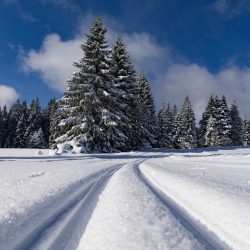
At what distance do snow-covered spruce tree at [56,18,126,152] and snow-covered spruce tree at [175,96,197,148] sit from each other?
28.1 m

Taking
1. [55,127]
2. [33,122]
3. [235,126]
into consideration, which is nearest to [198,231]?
[55,127]

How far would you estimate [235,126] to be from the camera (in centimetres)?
5369

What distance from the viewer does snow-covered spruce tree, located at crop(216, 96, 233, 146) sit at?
1901 inches

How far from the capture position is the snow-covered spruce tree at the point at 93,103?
22.7 meters

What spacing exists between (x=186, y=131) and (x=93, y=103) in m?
33.2

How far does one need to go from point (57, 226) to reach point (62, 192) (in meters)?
1.19

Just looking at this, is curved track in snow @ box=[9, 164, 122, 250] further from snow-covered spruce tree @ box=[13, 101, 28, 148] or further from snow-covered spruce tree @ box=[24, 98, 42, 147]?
snow-covered spruce tree @ box=[13, 101, 28, 148]

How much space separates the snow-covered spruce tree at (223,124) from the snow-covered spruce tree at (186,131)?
205 inches

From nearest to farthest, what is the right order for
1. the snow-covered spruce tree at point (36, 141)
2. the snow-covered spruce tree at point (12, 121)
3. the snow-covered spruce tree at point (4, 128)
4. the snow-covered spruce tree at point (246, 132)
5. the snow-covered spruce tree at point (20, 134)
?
the snow-covered spruce tree at point (36, 141), the snow-covered spruce tree at point (20, 134), the snow-covered spruce tree at point (12, 121), the snow-covered spruce tree at point (4, 128), the snow-covered spruce tree at point (246, 132)

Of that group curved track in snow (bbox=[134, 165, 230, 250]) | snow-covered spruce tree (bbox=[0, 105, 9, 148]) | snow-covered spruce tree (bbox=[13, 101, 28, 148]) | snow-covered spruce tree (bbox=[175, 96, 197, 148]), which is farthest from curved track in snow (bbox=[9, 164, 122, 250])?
snow-covered spruce tree (bbox=[0, 105, 9, 148])

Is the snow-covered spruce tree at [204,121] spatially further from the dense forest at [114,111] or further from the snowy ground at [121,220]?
the snowy ground at [121,220]

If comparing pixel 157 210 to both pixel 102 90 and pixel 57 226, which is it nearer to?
pixel 57 226

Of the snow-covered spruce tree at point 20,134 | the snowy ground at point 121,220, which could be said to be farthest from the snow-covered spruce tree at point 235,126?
the snowy ground at point 121,220

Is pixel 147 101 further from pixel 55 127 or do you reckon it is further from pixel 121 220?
pixel 121 220
